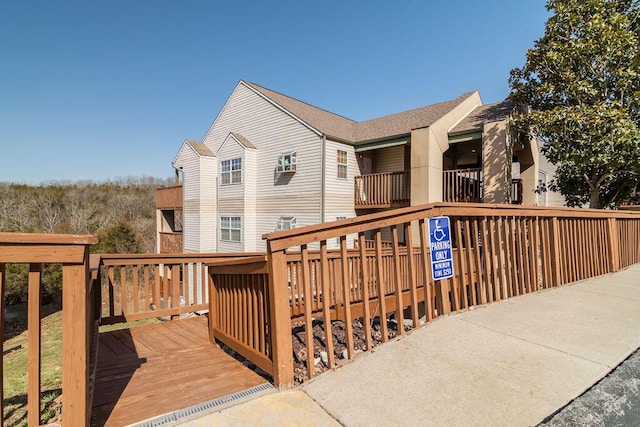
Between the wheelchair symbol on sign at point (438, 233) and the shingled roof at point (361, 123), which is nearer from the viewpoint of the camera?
the wheelchair symbol on sign at point (438, 233)

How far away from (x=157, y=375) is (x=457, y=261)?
377 cm

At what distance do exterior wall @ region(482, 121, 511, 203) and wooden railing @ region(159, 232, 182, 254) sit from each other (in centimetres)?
1647

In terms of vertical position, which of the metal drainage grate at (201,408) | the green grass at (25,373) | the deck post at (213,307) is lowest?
the green grass at (25,373)

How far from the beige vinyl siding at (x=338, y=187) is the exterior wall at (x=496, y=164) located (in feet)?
17.0

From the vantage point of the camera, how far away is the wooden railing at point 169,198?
18.7 meters

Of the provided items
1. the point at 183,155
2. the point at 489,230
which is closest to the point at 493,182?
the point at 489,230

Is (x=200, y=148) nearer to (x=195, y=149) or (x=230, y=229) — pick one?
(x=195, y=149)

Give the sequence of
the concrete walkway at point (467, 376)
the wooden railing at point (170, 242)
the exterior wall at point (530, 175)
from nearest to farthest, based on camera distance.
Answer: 1. the concrete walkway at point (467, 376)
2. the exterior wall at point (530, 175)
3. the wooden railing at point (170, 242)

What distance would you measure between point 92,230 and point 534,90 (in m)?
34.6

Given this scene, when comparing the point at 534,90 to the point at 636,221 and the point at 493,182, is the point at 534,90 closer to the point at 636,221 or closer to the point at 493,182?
the point at 493,182

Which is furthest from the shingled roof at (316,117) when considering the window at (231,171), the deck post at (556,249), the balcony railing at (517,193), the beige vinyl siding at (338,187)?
the deck post at (556,249)

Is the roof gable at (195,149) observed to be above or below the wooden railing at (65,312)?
above

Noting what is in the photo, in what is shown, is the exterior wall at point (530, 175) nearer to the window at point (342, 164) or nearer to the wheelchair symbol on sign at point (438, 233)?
the window at point (342, 164)

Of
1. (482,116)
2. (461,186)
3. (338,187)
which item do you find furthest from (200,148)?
(482,116)
